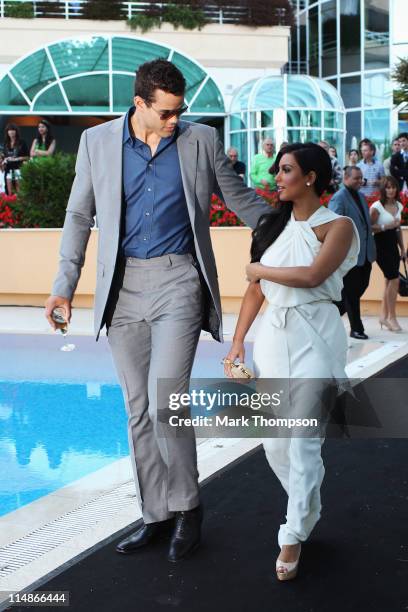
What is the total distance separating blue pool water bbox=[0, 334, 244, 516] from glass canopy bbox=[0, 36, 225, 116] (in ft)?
63.5

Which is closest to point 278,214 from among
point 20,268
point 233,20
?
point 20,268

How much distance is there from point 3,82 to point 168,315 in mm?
26785

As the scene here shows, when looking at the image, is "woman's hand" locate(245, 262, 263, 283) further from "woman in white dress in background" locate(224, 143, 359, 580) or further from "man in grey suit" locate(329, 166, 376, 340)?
"man in grey suit" locate(329, 166, 376, 340)

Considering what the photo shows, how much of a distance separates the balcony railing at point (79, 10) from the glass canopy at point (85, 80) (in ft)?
6.18

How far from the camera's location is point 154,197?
4.05 metres

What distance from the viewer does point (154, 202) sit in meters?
4.05

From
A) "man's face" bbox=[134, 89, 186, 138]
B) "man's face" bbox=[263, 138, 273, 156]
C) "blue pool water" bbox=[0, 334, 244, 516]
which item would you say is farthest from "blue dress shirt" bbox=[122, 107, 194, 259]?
"man's face" bbox=[263, 138, 273, 156]

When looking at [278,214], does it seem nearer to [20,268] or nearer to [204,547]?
[204,547]

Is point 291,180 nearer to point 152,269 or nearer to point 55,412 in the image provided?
point 152,269

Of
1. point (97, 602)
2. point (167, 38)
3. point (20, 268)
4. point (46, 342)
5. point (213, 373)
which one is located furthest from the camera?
point (167, 38)

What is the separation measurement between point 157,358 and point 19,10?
94.9 feet

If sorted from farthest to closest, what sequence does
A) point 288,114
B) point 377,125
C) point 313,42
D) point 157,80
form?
point 313,42 → point 377,125 → point 288,114 → point 157,80

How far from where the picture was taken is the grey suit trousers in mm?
4020

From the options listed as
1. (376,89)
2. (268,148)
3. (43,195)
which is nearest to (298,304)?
(43,195)
